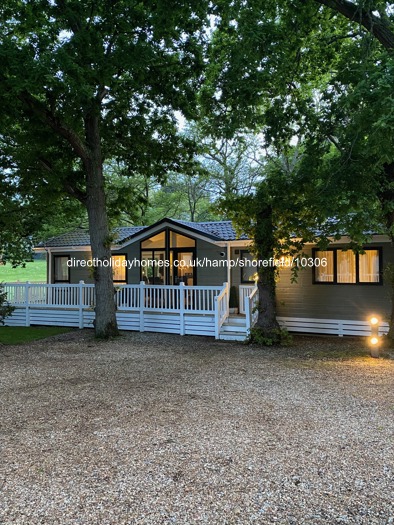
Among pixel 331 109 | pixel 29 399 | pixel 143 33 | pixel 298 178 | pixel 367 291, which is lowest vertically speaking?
pixel 29 399

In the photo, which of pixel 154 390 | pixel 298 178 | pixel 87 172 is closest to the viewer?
pixel 154 390

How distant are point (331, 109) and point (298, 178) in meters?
1.70

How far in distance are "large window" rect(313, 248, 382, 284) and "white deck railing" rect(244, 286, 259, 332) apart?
2.34m

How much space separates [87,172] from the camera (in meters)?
11.4

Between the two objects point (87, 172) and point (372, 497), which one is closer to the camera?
point (372, 497)

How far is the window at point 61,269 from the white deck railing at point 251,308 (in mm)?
9034

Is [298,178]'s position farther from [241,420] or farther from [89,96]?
[241,420]

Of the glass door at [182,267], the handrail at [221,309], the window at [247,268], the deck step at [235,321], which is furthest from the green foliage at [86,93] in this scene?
the deck step at [235,321]

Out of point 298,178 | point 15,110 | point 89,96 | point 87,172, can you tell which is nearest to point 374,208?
point 298,178

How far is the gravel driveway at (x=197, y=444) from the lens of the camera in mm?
2902

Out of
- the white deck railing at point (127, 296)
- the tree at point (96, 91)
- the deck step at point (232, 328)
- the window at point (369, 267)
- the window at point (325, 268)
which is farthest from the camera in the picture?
the window at point (325, 268)

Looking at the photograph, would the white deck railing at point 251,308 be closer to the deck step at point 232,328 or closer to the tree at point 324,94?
the deck step at point 232,328

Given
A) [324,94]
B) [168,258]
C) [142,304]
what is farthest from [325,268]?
[142,304]

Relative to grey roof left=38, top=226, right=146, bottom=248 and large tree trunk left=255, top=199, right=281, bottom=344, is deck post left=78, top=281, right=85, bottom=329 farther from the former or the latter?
large tree trunk left=255, top=199, right=281, bottom=344
